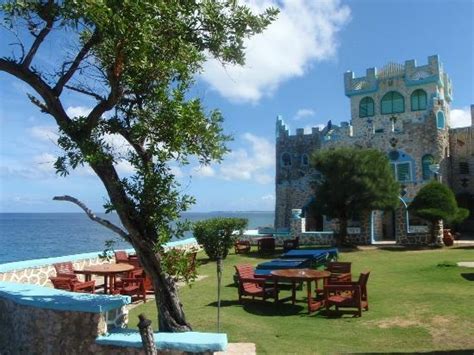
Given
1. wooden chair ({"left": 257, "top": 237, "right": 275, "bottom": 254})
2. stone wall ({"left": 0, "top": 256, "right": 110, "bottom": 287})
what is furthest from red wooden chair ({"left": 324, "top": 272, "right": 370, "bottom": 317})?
wooden chair ({"left": 257, "top": 237, "right": 275, "bottom": 254})

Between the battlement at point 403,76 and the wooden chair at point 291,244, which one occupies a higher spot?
the battlement at point 403,76

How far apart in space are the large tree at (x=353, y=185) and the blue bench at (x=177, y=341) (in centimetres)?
2054

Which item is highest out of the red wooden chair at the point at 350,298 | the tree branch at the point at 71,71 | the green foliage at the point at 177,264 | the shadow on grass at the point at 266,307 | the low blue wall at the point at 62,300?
the tree branch at the point at 71,71

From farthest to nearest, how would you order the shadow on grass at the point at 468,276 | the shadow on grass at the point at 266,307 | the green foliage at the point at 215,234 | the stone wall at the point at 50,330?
the green foliage at the point at 215,234
the shadow on grass at the point at 468,276
the shadow on grass at the point at 266,307
the stone wall at the point at 50,330

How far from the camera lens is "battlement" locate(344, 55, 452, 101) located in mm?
35781

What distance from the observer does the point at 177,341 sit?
17.6 feet

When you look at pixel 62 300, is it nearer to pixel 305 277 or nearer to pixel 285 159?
pixel 305 277

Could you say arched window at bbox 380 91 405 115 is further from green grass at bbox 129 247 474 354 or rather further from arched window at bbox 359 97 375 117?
green grass at bbox 129 247 474 354

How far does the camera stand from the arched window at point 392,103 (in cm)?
3703

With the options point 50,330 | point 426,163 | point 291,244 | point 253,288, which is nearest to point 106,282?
point 253,288

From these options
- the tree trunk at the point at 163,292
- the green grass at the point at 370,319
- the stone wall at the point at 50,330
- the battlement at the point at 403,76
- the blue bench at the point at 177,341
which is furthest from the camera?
the battlement at the point at 403,76

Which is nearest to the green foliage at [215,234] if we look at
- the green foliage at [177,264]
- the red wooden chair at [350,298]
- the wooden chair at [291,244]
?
the wooden chair at [291,244]

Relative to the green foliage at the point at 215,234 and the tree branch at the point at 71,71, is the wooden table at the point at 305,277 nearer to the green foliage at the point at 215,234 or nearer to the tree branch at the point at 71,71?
the tree branch at the point at 71,71

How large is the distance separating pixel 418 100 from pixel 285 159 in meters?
11.3
